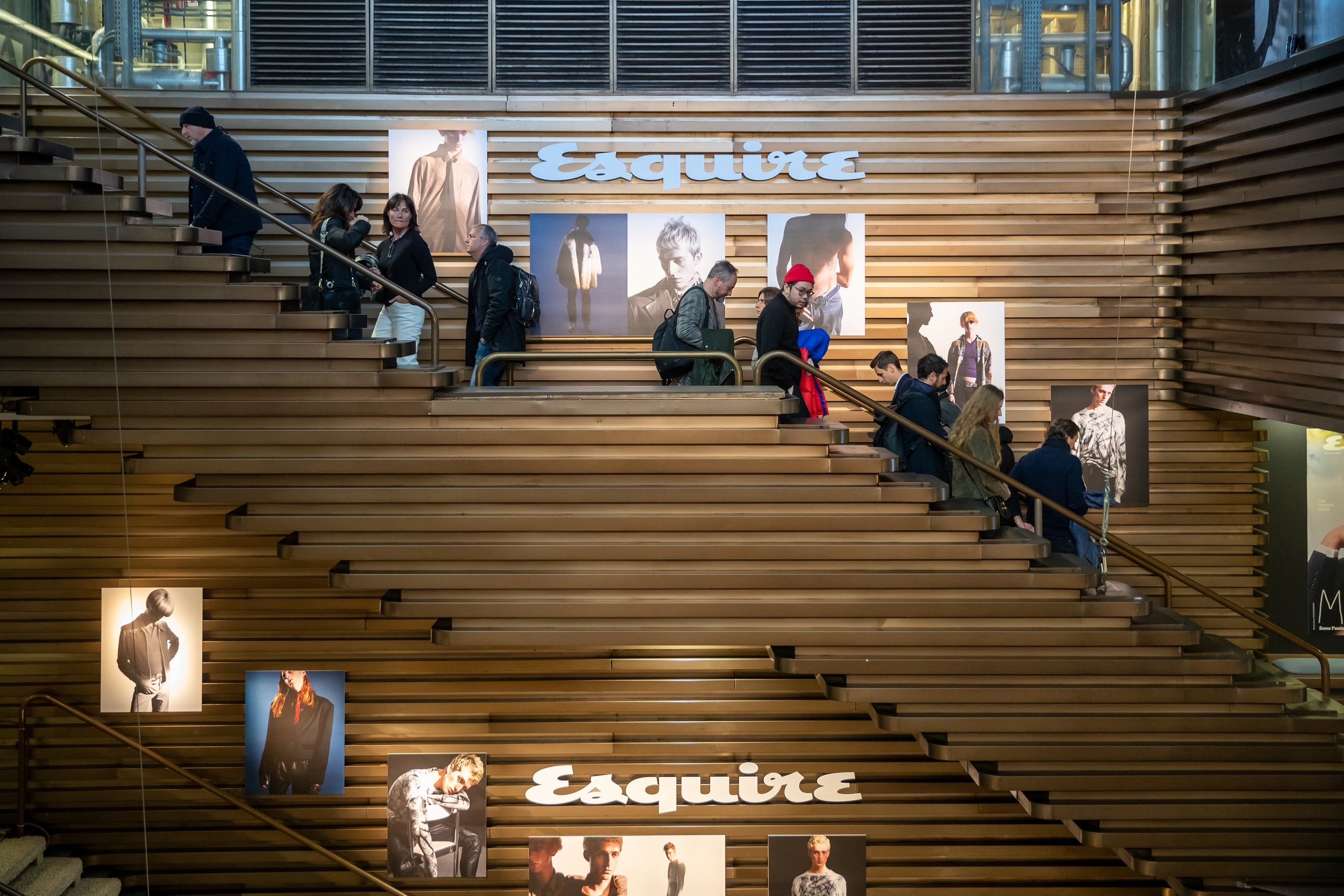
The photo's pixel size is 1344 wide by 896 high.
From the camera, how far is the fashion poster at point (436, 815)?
8.57m

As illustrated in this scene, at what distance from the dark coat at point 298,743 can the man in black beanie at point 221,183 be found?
3343mm

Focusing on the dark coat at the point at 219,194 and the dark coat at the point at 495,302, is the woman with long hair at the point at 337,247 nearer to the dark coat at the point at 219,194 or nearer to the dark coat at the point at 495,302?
the dark coat at the point at 219,194

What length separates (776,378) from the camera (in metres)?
6.88

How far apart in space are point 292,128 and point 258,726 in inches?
171

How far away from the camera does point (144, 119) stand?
761cm

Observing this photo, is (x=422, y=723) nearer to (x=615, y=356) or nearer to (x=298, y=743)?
(x=298, y=743)

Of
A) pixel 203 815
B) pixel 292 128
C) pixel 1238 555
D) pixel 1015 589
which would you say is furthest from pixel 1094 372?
pixel 203 815

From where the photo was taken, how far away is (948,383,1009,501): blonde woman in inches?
267

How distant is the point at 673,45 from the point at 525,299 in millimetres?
2422

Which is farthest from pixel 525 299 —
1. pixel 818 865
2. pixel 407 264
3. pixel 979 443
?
pixel 818 865

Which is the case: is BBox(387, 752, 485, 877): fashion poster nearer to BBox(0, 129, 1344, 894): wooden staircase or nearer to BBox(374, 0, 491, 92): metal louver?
BBox(0, 129, 1344, 894): wooden staircase

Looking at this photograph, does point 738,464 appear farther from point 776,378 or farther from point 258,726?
point 258,726

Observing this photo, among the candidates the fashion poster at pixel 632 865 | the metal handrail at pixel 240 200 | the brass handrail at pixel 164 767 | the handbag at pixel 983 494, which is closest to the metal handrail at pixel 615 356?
the metal handrail at pixel 240 200

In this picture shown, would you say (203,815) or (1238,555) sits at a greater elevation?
(1238,555)
